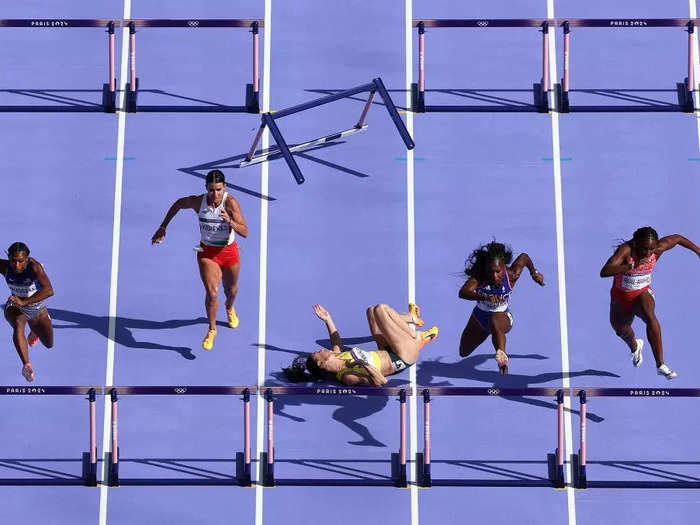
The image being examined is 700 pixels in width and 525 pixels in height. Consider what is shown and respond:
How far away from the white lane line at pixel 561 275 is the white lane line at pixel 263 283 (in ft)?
10.1

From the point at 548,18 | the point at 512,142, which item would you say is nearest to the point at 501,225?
the point at 512,142

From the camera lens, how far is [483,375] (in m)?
25.2

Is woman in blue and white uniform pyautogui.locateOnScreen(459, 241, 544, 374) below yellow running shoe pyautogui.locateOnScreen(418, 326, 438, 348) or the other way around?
the other way around

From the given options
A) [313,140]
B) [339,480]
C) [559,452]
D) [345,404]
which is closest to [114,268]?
[313,140]

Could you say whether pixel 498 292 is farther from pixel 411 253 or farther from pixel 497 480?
pixel 411 253

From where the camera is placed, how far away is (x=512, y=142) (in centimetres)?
2731

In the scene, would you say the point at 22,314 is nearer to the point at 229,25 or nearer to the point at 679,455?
the point at 229,25

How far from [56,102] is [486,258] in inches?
239

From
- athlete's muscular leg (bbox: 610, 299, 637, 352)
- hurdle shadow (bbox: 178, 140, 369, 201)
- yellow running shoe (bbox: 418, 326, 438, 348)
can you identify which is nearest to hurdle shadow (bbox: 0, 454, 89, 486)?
yellow running shoe (bbox: 418, 326, 438, 348)

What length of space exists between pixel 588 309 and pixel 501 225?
1.48 meters

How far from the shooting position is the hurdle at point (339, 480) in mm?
23828

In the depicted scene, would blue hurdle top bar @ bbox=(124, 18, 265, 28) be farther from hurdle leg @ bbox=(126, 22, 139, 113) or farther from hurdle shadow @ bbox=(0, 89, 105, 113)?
hurdle shadow @ bbox=(0, 89, 105, 113)

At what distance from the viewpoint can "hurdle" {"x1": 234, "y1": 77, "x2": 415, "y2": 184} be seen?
2639cm

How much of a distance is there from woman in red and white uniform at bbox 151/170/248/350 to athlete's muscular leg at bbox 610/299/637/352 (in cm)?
382
